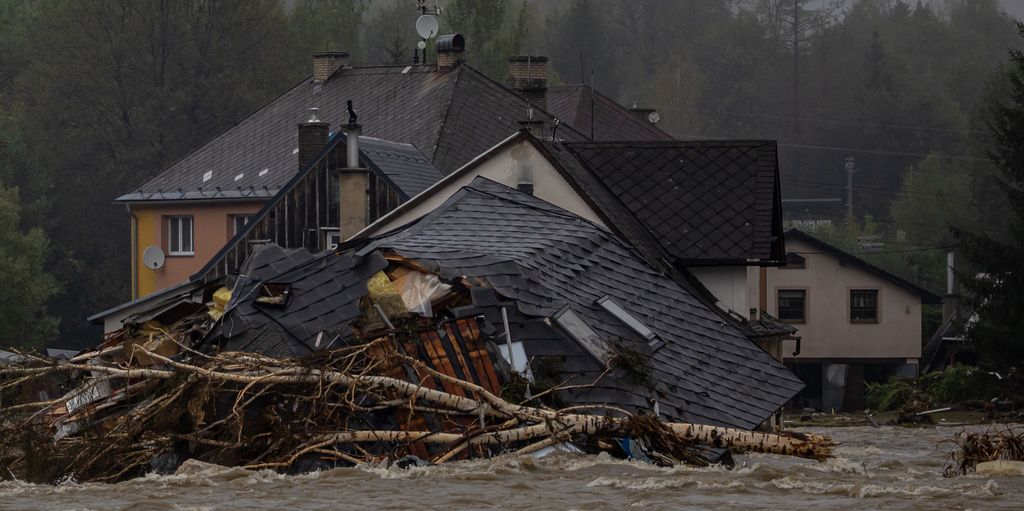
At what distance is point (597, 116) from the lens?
54.0 metres

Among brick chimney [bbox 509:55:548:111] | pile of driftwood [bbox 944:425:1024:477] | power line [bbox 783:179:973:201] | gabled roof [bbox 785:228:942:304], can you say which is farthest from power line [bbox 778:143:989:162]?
pile of driftwood [bbox 944:425:1024:477]

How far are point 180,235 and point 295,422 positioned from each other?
1396 inches

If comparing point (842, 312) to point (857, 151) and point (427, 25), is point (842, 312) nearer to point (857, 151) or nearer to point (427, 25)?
point (427, 25)

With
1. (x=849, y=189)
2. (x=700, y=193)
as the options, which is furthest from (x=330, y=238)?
(x=849, y=189)

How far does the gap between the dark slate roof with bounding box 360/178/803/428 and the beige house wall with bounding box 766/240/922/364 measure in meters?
31.5

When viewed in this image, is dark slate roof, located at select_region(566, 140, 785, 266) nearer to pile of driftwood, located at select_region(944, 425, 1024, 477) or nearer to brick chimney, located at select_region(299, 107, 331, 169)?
pile of driftwood, located at select_region(944, 425, 1024, 477)

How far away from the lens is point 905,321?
56.1 m

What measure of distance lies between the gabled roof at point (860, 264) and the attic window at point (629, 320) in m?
34.4

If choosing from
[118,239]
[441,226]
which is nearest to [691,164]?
[441,226]

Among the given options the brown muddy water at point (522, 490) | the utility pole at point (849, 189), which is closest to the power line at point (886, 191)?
the utility pole at point (849, 189)

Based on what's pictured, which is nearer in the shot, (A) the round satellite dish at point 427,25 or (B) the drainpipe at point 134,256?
(A) the round satellite dish at point 427,25

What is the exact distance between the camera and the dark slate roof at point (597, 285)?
20234 mm

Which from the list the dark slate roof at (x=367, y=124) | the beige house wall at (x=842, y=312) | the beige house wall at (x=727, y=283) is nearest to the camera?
the beige house wall at (x=727, y=283)

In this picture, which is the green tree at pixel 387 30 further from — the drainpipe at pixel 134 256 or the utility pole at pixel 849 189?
the drainpipe at pixel 134 256
